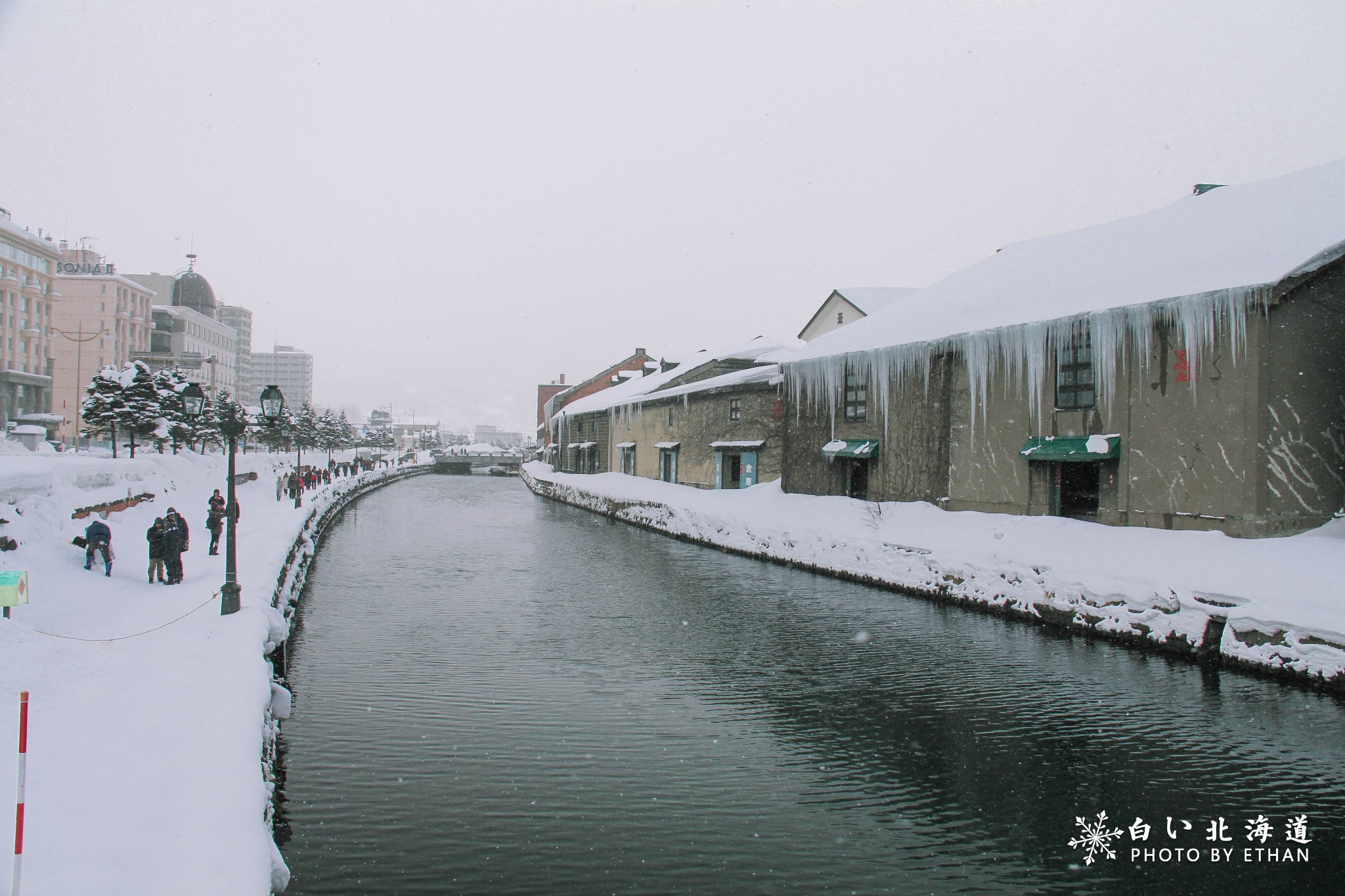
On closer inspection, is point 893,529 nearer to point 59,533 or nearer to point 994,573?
point 994,573

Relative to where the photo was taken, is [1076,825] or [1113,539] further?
[1113,539]

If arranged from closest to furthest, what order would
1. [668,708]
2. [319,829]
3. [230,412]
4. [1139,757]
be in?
[319,829] < [1139,757] < [668,708] < [230,412]

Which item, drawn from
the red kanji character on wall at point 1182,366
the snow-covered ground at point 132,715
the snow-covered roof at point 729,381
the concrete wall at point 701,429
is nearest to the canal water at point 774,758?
the snow-covered ground at point 132,715

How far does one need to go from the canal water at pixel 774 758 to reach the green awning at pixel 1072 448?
4635mm

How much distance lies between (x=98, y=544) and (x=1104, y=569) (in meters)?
19.4

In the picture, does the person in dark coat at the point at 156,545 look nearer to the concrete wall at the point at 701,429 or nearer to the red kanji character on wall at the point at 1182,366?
the concrete wall at the point at 701,429

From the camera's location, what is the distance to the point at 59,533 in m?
16.7

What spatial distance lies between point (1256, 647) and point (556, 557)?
18050 mm

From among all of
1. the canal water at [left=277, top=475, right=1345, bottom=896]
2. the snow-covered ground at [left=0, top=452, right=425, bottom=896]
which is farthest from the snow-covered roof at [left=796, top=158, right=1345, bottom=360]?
the snow-covered ground at [left=0, top=452, right=425, bottom=896]

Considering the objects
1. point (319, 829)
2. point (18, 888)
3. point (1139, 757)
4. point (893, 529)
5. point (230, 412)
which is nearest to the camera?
point (18, 888)

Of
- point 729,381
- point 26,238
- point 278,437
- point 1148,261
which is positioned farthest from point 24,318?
point 1148,261

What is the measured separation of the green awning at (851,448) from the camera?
25.7m

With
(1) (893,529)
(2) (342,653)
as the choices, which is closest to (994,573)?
(1) (893,529)

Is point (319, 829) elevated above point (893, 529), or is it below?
below
